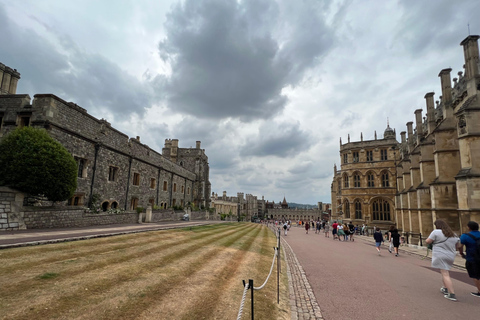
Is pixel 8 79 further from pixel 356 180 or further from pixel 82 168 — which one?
pixel 356 180

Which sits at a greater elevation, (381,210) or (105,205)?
(105,205)

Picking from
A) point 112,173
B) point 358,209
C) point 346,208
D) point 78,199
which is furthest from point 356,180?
point 78,199

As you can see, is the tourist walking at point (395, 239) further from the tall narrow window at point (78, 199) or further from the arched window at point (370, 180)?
the arched window at point (370, 180)

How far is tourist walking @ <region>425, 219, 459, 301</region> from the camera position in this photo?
6.01m

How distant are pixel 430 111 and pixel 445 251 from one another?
20.0m

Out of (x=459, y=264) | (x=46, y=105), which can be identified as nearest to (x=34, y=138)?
(x=46, y=105)

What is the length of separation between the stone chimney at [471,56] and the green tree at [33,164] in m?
25.2

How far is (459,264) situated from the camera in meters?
10.8

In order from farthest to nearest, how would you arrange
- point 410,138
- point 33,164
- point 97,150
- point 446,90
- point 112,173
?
1. point 410,138
2. point 112,173
3. point 97,150
4. point 446,90
5. point 33,164

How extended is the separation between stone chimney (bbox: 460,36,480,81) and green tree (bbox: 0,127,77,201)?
25153mm

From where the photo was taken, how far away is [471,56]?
15102 mm

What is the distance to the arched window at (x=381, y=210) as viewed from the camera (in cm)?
3634

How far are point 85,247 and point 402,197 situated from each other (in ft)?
93.2

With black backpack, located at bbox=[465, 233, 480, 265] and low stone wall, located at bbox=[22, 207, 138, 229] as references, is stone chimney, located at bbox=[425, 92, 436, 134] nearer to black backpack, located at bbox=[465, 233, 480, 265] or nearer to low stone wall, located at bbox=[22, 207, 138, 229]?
black backpack, located at bbox=[465, 233, 480, 265]
